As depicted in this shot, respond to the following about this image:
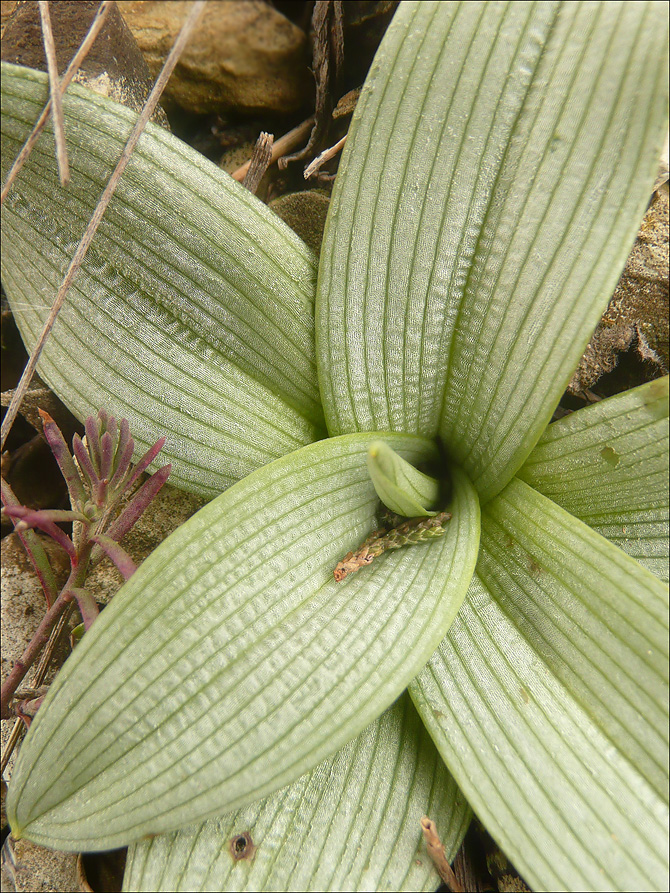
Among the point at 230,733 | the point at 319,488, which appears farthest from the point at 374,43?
the point at 230,733

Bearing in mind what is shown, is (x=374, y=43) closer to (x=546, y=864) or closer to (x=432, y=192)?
(x=432, y=192)

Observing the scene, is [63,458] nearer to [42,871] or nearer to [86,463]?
[86,463]

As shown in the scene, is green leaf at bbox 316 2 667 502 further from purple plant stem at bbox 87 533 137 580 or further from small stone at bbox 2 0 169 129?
small stone at bbox 2 0 169 129

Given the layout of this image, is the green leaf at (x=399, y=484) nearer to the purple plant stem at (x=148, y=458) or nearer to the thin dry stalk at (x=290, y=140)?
the purple plant stem at (x=148, y=458)

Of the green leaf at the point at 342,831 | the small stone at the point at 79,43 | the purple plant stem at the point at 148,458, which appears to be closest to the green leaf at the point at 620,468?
the green leaf at the point at 342,831

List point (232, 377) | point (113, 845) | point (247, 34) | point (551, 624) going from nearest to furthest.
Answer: point (113, 845)
point (551, 624)
point (232, 377)
point (247, 34)

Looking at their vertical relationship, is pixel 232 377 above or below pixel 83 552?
above
